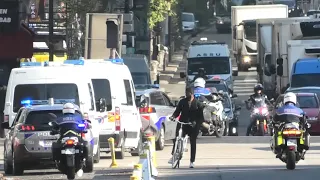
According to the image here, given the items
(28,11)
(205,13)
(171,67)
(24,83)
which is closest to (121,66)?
(24,83)

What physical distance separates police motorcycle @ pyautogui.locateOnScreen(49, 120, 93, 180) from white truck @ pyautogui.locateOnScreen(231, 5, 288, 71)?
38028 mm

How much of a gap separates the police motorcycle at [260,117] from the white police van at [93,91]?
724cm

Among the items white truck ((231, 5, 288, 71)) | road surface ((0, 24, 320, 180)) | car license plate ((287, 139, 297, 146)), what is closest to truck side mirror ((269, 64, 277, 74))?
road surface ((0, 24, 320, 180))

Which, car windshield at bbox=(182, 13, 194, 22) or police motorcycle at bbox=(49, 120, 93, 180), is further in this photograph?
car windshield at bbox=(182, 13, 194, 22)

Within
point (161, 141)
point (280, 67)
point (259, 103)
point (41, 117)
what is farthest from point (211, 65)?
point (41, 117)

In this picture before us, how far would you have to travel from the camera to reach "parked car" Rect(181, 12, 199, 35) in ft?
258

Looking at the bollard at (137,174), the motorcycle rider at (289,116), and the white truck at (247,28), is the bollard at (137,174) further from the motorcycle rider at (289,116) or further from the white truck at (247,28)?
the white truck at (247,28)

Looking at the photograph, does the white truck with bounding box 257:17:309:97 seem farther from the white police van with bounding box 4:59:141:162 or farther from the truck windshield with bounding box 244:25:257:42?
the white police van with bounding box 4:59:141:162

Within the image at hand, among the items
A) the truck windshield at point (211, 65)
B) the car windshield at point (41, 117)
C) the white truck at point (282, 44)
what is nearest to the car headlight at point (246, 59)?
the truck windshield at point (211, 65)

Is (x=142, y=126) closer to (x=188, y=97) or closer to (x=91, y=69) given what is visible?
(x=91, y=69)

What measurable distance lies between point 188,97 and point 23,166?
11.5 feet

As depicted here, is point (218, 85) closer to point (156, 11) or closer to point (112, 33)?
point (112, 33)

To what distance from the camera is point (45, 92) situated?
2212 centimetres

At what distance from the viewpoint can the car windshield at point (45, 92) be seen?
21953mm
